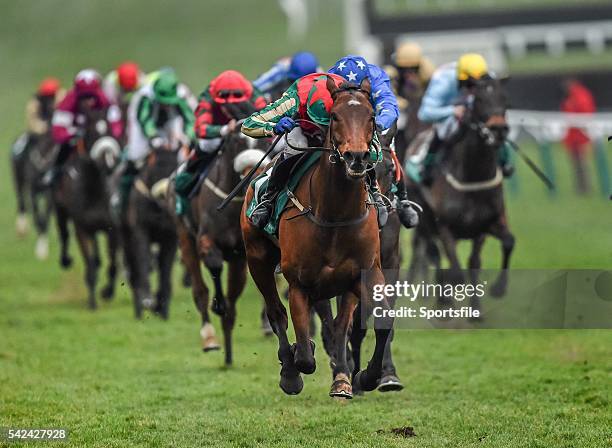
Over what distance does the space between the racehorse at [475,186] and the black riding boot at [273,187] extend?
11.6ft

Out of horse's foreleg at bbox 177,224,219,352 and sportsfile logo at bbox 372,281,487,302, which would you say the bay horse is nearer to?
sportsfile logo at bbox 372,281,487,302

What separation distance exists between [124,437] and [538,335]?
497 cm

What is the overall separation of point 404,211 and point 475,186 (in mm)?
2879

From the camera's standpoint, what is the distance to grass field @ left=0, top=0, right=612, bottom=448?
317 inches

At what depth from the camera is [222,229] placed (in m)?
10.1

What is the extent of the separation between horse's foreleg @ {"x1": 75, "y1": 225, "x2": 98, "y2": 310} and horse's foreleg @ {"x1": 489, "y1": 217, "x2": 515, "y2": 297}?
15.0ft

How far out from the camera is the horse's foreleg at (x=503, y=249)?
11687mm

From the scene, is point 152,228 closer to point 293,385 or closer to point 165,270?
point 165,270

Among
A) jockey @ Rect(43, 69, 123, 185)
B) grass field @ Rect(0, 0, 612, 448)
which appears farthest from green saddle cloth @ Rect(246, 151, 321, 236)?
jockey @ Rect(43, 69, 123, 185)

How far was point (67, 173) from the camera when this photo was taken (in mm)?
15164

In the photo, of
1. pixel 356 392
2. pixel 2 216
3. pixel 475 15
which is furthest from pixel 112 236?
pixel 475 15

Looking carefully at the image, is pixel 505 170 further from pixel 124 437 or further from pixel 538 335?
pixel 124 437

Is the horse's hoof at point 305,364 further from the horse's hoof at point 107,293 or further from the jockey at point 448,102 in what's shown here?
the horse's hoof at point 107,293

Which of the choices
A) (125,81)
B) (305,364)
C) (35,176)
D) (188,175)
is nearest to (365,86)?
(305,364)
